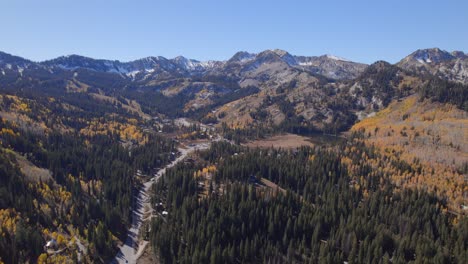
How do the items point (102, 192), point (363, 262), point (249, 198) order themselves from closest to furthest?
point (363, 262), point (249, 198), point (102, 192)

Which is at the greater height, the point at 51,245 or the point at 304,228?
the point at 304,228

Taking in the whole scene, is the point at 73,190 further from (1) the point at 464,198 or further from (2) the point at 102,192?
(1) the point at 464,198

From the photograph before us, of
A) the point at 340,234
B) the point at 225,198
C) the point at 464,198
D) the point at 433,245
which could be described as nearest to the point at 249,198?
the point at 225,198

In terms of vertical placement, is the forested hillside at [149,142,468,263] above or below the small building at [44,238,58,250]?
above

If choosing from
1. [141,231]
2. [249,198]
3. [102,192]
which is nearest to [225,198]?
[249,198]

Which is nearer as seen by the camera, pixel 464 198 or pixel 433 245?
pixel 433 245

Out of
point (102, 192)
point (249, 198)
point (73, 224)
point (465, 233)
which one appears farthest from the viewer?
point (102, 192)

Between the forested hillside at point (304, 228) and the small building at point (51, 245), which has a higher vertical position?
the forested hillside at point (304, 228)

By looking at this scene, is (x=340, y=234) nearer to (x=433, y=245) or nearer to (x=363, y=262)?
(x=363, y=262)

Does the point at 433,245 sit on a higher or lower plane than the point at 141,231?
higher

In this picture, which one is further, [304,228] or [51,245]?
[304,228]
